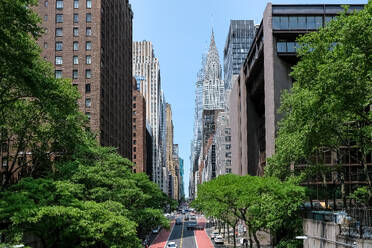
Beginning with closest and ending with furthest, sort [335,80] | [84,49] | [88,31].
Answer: [335,80] < [84,49] < [88,31]

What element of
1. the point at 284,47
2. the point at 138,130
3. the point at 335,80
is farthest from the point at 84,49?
the point at 138,130

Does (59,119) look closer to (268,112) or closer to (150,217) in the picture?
(150,217)

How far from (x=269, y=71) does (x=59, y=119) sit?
119ft

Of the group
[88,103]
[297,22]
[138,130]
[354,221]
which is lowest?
[354,221]

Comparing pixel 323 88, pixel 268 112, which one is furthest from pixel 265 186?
pixel 268 112

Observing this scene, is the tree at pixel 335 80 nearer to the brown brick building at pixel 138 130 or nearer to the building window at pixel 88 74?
the building window at pixel 88 74

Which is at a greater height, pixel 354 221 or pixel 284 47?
pixel 284 47

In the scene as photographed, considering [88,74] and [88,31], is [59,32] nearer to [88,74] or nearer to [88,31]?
[88,31]

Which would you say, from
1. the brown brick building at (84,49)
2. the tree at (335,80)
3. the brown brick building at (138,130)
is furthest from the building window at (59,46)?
the brown brick building at (138,130)

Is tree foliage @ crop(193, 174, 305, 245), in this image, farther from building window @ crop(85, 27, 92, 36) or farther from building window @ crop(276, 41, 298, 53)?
building window @ crop(85, 27, 92, 36)

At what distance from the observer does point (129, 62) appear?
4345 inches

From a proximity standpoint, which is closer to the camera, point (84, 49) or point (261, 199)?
point (261, 199)

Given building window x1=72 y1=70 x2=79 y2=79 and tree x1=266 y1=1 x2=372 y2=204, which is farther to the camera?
building window x1=72 y1=70 x2=79 y2=79

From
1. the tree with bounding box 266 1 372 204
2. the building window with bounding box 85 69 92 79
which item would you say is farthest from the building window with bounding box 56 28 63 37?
the tree with bounding box 266 1 372 204
